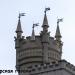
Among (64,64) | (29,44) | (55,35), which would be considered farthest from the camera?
(55,35)

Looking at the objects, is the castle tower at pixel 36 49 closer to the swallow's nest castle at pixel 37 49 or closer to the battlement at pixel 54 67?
the swallow's nest castle at pixel 37 49

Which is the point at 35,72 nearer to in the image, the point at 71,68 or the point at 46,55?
the point at 71,68

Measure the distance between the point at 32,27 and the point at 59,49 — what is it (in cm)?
1026

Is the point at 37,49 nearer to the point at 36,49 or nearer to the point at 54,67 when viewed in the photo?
the point at 36,49

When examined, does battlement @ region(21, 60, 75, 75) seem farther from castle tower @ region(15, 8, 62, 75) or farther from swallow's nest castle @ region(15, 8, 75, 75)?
castle tower @ region(15, 8, 62, 75)

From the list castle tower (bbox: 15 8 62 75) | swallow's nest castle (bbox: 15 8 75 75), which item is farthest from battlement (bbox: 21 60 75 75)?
castle tower (bbox: 15 8 62 75)

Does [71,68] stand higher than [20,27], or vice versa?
[20,27]

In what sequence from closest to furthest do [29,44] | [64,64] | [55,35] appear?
[64,64], [29,44], [55,35]

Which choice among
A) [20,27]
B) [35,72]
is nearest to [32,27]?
[20,27]

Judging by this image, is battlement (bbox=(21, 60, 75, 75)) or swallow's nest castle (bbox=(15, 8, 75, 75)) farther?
swallow's nest castle (bbox=(15, 8, 75, 75))

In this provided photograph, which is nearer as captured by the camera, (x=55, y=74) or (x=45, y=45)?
(x=55, y=74)

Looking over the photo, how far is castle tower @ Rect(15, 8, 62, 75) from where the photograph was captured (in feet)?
456

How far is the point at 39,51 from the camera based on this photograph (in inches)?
5541

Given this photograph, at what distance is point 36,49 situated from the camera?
140875mm
